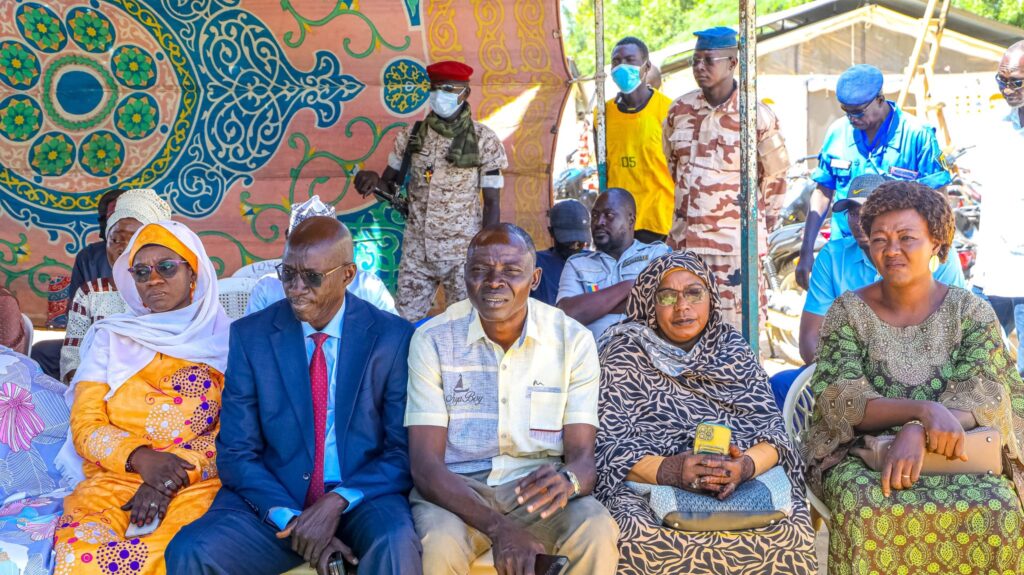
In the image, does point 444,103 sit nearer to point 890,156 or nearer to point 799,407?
point 890,156

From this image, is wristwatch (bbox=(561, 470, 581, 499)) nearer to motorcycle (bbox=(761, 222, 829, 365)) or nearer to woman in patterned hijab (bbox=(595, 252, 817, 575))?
woman in patterned hijab (bbox=(595, 252, 817, 575))

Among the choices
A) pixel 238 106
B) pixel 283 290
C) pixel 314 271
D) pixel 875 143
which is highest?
pixel 238 106

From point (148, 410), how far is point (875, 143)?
3883mm

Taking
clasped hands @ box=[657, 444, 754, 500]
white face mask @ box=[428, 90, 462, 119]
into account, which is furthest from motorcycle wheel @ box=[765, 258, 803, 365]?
clasped hands @ box=[657, 444, 754, 500]

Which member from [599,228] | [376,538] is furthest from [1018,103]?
[376,538]

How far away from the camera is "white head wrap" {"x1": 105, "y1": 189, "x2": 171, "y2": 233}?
14.6ft

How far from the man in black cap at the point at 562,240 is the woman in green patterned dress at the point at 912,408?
5.59 feet

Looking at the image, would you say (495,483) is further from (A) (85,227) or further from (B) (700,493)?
(A) (85,227)

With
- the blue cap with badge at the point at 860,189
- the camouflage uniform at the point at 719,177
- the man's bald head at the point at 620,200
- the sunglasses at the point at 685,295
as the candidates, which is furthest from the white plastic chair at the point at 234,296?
the blue cap with badge at the point at 860,189

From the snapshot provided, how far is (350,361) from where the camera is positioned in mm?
3307

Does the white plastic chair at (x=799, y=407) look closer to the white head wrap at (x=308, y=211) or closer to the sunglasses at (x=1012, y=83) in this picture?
the sunglasses at (x=1012, y=83)

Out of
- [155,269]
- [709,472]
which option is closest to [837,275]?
[709,472]

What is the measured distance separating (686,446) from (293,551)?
4.37 ft

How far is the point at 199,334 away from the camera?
3564 millimetres
